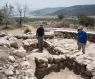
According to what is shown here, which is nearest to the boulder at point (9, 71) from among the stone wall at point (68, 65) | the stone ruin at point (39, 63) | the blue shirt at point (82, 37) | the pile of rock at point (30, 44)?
the stone ruin at point (39, 63)

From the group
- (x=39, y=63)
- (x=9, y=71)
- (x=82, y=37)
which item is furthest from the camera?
(x=82, y=37)

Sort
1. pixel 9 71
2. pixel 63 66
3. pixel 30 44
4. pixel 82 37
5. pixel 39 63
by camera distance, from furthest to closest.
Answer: pixel 30 44 → pixel 82 37 → pixel 63 66 → pixel 39 63 → pixel 9 71

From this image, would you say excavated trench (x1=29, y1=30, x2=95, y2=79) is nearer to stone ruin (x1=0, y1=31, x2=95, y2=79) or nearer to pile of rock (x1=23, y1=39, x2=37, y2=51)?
stone ruin (x1=0, y1=31, x2=95, y2=79)

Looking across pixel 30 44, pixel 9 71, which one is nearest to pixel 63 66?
pixel 9 71

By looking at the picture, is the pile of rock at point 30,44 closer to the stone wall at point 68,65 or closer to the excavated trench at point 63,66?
the excavated trench at point 63,66

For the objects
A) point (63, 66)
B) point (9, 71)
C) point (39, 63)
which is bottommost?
point (63, 66)

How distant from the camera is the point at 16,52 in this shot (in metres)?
10.6

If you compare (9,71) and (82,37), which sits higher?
(82,37)

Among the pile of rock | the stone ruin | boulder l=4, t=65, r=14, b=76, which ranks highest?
boulder l=4, t=65, r=14, b=76

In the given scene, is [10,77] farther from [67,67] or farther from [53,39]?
[53,39]

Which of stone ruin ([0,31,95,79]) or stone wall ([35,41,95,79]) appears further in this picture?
stone wall ([35,41,95,79])

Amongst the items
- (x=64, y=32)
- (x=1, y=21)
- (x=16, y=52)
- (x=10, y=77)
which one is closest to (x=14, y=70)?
(x=10, y=77)

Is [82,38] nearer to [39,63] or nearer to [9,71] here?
[39,63]

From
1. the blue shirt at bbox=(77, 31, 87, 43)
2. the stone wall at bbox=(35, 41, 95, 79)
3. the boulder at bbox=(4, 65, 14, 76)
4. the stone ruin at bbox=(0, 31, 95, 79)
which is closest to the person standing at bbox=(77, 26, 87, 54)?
the blue shirt at bbox=(77, 31, 87, 43)
